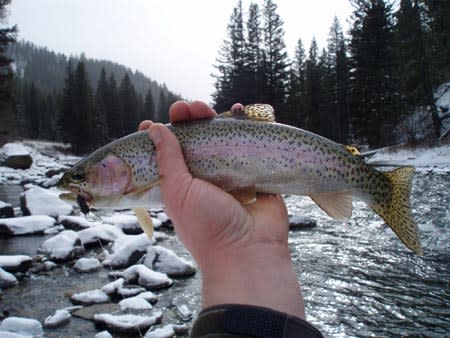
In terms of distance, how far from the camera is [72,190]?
3.61 m

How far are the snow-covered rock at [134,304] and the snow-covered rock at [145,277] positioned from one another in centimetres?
82

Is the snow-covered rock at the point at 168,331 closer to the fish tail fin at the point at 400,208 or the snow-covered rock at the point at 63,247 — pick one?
the fish tail fin at the point at 400,208

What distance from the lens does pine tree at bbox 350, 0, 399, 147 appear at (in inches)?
1474

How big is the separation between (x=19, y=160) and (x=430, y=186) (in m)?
34.9

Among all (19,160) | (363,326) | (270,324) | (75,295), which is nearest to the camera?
(270,324)

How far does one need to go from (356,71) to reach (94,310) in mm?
37439

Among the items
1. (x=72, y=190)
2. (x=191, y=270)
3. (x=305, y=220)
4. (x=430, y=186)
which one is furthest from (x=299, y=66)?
(x=72, y=190)

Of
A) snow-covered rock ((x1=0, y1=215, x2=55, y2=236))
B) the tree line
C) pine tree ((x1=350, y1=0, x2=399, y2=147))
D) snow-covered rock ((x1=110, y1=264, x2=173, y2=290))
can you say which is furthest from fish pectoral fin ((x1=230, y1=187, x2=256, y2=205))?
pine tree ((x1=350, y1=0, x2=399, y2=147))

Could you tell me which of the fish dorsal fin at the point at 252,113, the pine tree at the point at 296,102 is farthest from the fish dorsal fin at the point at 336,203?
the pine tree at the point at 296,102

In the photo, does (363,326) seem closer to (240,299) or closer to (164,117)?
(240,299)

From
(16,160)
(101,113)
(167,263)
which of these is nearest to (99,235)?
(167,263)

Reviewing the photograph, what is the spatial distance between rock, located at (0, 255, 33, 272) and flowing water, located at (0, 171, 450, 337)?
508 millimetres

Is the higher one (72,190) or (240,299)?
(72,190)

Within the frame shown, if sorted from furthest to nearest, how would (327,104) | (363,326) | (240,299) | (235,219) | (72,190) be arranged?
(327,104)
(363,326)
(72,190)
(235,219)
(240,299)
